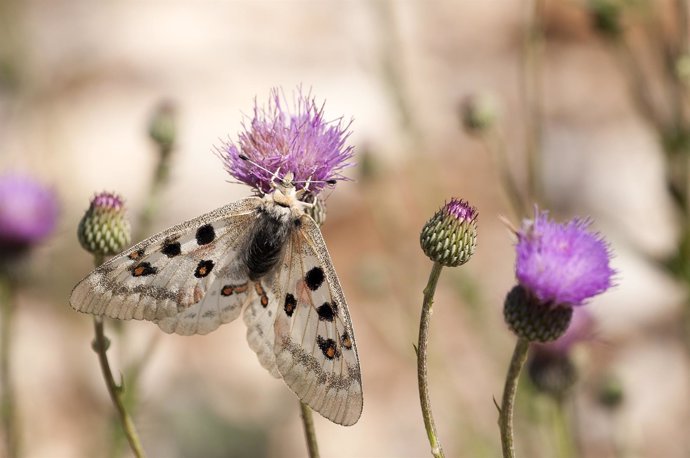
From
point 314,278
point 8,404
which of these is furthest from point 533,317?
point 8,404

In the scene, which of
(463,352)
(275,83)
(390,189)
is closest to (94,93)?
(275,83)

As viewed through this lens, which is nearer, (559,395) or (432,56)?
(559,395)

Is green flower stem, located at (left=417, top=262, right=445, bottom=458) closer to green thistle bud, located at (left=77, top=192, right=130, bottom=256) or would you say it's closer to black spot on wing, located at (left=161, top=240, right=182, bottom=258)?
black spot on wing, located at (left=161, top=240, right=182, bottom=258)

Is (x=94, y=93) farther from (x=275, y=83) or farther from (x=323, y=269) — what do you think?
(x=323, y=269)

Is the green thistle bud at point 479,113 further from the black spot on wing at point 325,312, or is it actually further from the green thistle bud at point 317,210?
the black spot on wing at point 325,312

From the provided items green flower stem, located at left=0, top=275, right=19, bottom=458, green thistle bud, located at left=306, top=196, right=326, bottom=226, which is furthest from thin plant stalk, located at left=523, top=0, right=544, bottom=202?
green flower stem, located at left=0, top=275, right=19, bottom=458

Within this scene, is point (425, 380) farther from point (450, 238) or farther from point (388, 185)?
point (388, 185)
